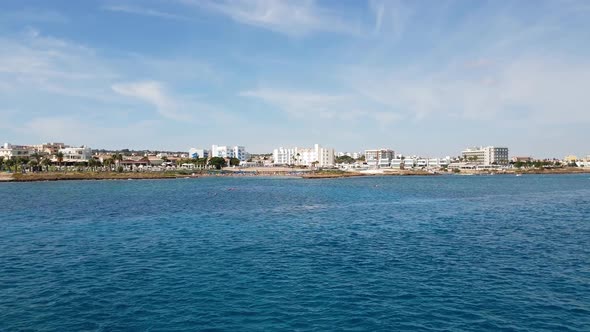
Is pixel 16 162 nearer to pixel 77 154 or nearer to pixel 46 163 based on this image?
pixel 46 163

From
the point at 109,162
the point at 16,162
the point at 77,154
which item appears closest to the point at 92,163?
the point at 109,162

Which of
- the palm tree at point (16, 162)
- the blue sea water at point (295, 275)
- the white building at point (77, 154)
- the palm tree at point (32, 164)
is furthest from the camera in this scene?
the white building at point (77, 154)

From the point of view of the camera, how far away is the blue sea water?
14.4m

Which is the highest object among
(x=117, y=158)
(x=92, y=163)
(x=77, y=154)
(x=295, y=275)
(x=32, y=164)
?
(x=77, y=154)

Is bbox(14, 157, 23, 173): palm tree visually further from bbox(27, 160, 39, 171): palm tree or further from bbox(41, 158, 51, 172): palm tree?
bbox(41, 158, 51, 172): palm tree

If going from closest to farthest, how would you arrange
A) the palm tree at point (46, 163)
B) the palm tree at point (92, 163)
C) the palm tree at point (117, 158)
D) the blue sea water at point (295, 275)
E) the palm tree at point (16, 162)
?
the blue sea water at point (295, 275) < the palm tree at point (16, 162) < the palm tree at point (46, 163) < the palm tree at point (92, 163) < the palm tree at point (117, 158)

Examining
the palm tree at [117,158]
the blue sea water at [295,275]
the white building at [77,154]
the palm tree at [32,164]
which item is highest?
the white building at [77,154]

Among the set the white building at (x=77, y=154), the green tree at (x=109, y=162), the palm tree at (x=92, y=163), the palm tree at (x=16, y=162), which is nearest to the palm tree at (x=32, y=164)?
the palm tree at (x=16, y=162)

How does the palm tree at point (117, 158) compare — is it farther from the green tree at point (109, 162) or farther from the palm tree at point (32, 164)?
the palm tree at point (32, 164)

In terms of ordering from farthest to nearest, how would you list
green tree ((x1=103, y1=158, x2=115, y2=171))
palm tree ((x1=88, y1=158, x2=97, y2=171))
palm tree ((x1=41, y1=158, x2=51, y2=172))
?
green tree ((x1=103, y1=158, x2=115, y2=171)) → palm tree ((x1=88, y1=158, x2=97, y2=171)) → palm tree ((x1=41, y1=158, x2=51, y2=172))

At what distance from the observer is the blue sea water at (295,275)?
565 inches

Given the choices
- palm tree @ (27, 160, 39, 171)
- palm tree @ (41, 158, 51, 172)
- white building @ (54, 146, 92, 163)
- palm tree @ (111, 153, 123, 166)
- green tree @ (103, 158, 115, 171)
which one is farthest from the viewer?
white building @ (54, 146, 92, 163)

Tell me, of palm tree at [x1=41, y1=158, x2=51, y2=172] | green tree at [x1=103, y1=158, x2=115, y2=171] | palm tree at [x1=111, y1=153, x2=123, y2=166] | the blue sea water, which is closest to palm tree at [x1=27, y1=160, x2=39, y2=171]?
palm tree at [x1=41, y1=158, x2=51, y2=172]

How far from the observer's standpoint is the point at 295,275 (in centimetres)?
1956
